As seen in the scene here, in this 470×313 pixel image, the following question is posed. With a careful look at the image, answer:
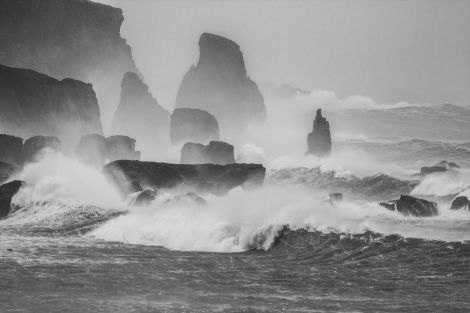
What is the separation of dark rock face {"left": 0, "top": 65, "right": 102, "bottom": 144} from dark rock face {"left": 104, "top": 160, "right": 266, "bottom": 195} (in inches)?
883

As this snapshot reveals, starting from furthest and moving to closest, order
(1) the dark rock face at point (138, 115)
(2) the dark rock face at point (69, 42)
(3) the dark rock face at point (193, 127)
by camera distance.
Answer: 1. (2) the dark rock face at point (69, 42)
2. (1) the dark rock face at point (138, 115)
3. (3) the dark rock face at point (193, 127)

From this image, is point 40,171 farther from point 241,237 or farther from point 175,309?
point 175,309

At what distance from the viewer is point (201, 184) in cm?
5653

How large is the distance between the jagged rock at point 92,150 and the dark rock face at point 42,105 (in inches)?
289

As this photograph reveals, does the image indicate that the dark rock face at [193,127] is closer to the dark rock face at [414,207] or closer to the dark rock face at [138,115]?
the dark rock face at [138,115]

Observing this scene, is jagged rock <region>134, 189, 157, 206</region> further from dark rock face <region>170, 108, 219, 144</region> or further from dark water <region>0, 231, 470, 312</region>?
dark rock face <region>170, 108, 219, 144</region>

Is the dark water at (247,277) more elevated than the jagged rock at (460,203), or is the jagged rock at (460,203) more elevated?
the jagged rock at (460,203)

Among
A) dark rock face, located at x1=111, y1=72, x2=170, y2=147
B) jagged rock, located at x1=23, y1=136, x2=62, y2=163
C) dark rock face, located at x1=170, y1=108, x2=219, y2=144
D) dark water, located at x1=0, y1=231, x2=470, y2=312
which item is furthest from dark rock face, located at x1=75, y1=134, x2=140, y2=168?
dark rock face, located at x1=111, y1=72, x2=170, y2=147

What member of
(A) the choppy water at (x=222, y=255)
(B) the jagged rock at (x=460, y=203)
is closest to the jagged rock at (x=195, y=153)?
(A) the choppy water at (x=222, y=255)

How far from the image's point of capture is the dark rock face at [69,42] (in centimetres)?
11431

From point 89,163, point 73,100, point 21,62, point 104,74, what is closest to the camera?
point 89,163

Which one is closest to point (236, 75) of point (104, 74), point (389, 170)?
point (104, 74)

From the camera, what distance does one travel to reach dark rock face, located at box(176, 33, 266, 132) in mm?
142625

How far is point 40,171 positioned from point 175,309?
38.4m
